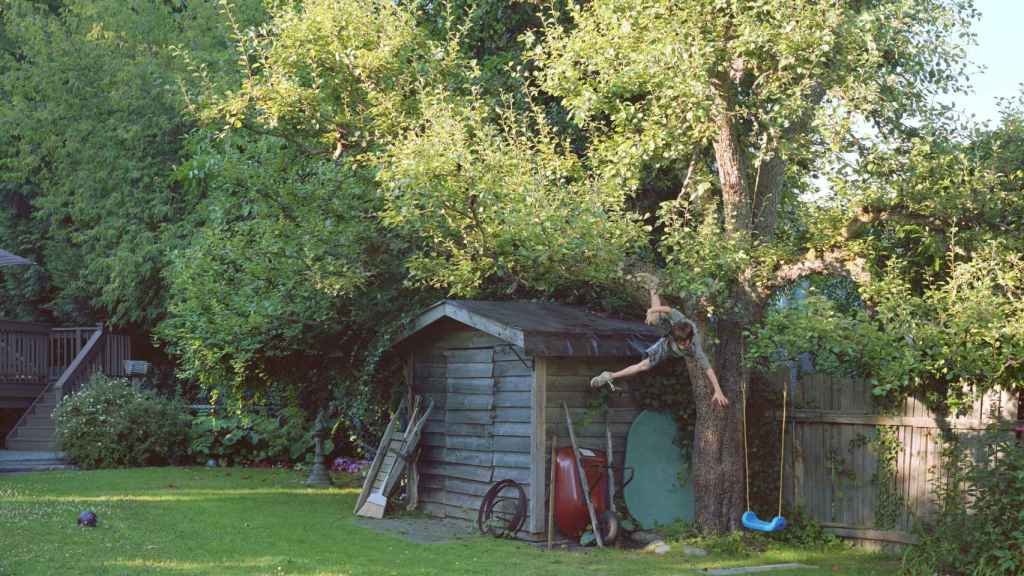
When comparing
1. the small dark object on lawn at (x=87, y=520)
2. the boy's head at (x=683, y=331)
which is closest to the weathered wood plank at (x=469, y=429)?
the boy's head at (x=683, y=331)

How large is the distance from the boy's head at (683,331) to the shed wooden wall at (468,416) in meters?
2.37

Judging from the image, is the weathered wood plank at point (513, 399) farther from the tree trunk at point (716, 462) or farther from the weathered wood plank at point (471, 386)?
the tree trunk at point (716, 462)

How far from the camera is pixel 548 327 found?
42.3 feet

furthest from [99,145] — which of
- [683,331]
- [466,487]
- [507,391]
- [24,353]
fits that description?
[683,331]

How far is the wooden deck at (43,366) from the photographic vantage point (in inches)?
950

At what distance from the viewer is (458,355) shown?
1452cm

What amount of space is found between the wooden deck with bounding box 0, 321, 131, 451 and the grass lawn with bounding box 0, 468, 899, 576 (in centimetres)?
856

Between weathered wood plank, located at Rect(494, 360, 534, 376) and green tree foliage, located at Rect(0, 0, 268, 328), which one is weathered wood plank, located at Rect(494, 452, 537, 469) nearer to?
weathered wood plank, located at Rect(494, 360, 534, 376)

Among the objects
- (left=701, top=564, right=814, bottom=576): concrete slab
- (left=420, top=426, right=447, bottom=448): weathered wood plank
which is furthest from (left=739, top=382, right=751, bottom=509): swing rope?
(left=420, top=426, right=447, bottom=448): weathered wood plank

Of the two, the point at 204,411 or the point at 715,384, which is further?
the point at 204,411

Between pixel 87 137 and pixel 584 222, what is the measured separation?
1703cm

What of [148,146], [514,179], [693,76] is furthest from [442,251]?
[148,146]

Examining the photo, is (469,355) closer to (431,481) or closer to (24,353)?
(431,481)

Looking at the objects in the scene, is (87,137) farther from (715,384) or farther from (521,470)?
Result: (715,384)
